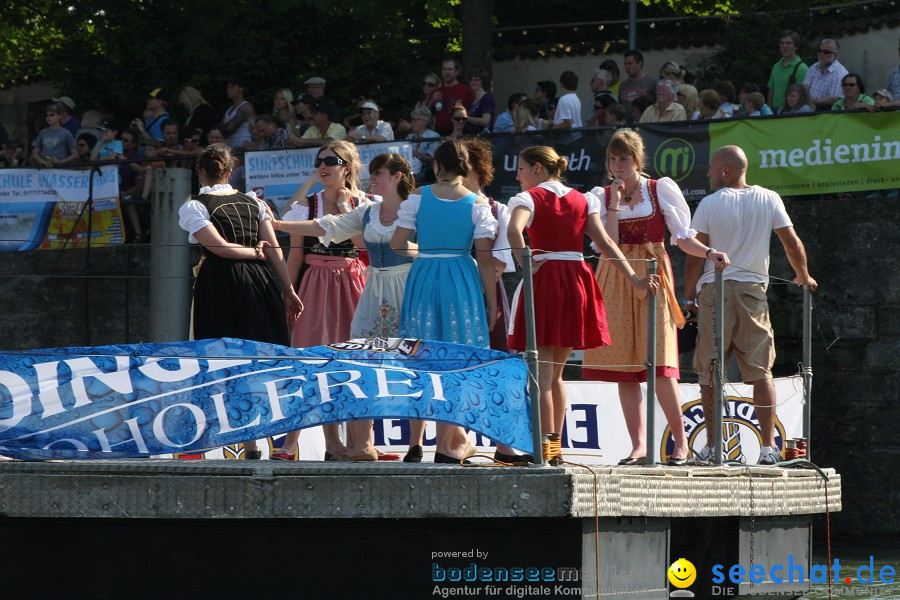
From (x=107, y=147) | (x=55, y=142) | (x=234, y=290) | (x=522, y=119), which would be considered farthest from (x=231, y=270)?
(x=55, y=142)

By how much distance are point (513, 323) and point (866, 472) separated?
705 cm

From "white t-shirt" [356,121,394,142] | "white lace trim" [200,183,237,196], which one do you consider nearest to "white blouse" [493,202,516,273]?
"white lace trim" [200,183,237,196]

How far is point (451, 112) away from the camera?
15.1 metres

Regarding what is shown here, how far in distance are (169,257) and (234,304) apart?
4828 mm

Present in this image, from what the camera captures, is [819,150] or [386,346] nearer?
[386,346]

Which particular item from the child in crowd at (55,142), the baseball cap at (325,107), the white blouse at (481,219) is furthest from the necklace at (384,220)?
the child in crowd at (55,142)

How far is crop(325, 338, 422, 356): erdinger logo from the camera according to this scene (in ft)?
20.3

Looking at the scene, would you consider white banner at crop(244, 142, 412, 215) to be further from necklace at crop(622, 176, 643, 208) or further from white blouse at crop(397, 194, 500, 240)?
white blouse at crop(397, 194, 500, 240)

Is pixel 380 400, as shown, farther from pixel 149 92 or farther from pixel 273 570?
pixel 149 92

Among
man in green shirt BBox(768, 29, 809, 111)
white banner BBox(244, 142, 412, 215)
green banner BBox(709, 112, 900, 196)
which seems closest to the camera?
green banner BBox(709, 112, 900, 196)

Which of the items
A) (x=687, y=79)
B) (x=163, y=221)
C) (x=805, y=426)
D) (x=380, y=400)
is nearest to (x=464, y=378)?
(x=380, y=400)

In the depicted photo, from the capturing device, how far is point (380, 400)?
5.92 metres

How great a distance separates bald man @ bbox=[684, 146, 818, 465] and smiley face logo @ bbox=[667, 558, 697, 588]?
0.78 metres

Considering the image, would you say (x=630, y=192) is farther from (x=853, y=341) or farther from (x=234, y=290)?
(x=853, y=341)
